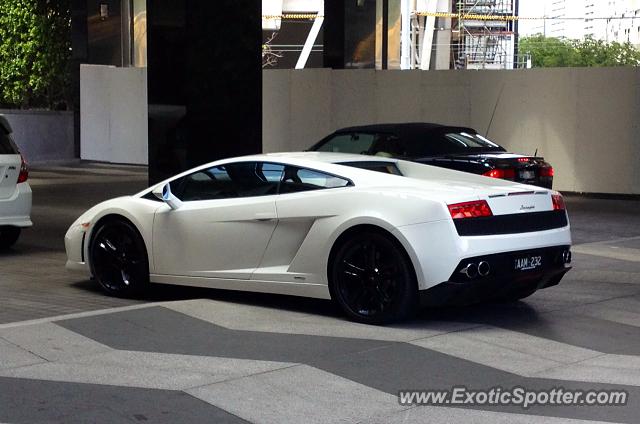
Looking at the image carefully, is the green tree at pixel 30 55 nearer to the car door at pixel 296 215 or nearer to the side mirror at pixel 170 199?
the side mirror at pixel 170 199

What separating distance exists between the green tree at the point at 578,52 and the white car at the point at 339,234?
46.3 metres

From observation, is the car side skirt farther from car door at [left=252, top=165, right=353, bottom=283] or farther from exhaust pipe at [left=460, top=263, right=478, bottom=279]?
exhaust pipe at [left=460, top=263, right=478, bottom=279]

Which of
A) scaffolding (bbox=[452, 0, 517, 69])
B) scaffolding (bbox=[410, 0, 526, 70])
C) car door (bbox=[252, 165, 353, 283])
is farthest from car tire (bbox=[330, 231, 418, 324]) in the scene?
scaffolding (bbox=[452, 0, 517, 69])

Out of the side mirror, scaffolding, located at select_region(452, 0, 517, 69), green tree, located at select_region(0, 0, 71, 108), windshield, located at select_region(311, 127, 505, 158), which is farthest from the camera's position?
scaffolding, located at select_region(452, 0, 517, 69)

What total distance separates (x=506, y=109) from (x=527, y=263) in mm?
13819

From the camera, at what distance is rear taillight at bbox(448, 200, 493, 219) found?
8.54 metres

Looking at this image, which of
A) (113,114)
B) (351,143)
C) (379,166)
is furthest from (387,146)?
(113,114)

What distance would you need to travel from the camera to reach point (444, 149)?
15.5 metres

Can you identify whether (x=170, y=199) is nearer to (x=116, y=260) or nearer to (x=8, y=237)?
(x=116, y=260)

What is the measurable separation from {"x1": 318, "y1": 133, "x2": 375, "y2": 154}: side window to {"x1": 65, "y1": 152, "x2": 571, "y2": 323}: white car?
582cm

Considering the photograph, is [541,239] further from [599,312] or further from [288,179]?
[288,179]

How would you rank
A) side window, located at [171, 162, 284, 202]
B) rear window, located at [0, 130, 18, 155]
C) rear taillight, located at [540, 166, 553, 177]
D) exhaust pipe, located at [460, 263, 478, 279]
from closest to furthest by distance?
exhaust pipe, located at [460, 263, 478, 279] → side window, located at [171, 162, 284, 202] → rear window, located at [0, 130, 18, 155] → rear taillight, located at [540, 166, 553, 177]

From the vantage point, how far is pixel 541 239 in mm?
9023

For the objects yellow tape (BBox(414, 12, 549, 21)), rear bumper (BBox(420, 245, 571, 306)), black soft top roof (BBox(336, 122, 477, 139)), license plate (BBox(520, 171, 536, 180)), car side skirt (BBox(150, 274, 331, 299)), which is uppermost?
yellow tape (BBox(414, 12, 549, 21))
